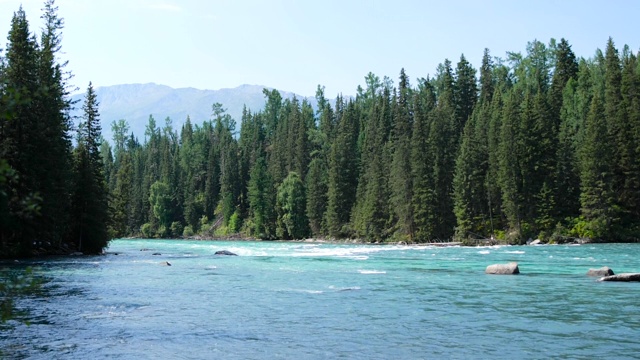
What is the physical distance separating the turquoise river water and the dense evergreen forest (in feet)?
23.7

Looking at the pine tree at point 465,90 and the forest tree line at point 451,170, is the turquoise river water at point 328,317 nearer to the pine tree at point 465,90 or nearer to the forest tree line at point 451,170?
the forest tree line at point 451,170

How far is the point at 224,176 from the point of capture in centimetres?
14762

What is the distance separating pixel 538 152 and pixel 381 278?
59.7 metres

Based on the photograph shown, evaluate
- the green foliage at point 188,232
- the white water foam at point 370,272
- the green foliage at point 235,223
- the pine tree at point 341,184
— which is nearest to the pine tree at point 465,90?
the pine tree at point 341,184

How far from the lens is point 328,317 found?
19953 mm

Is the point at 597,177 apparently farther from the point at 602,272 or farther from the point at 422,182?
the point at 602,272

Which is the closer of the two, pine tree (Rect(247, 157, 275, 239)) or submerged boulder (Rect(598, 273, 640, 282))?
submerged boulder (Rect(598, 273, 640, 282))

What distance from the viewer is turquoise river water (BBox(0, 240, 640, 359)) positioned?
50.2 ft

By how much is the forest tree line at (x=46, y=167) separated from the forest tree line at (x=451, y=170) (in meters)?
12.0

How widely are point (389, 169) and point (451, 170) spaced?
1106cm

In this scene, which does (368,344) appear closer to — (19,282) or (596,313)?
(596,313)

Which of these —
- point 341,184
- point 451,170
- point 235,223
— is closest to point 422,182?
point 451,170

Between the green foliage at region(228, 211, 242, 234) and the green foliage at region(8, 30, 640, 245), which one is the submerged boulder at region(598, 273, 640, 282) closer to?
the green foliage at region(8, 30, 640, 245)

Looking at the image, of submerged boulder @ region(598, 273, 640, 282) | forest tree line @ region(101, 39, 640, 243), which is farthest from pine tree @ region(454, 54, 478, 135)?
submerged boulder @ region(598, 273, 640, 282)
